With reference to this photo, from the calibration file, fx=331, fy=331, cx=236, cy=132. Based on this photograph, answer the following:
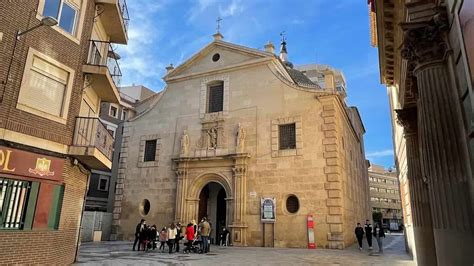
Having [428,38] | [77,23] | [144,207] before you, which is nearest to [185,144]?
[144,207]

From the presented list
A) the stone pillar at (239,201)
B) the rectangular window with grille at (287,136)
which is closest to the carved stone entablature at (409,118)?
the rectangular window with grille at (287,136)

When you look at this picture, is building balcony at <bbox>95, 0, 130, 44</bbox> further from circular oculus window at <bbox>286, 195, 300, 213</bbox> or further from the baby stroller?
circular oculus window at <bbox>286, 195, 300, 213</bbox>

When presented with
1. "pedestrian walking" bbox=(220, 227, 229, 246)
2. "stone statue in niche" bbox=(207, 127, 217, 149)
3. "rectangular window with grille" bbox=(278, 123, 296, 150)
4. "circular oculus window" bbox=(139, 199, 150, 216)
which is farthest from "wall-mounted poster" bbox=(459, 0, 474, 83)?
"circular oculus window" bbox=(139, 199, 150, 216)

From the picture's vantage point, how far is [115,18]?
13078 millimetres

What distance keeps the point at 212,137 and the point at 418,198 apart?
13843mm

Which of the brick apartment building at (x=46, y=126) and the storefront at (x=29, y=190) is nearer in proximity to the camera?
the storefront at (x=29, y=190)

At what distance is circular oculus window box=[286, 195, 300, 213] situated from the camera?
18.6 m

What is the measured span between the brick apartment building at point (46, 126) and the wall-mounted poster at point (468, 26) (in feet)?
27.2

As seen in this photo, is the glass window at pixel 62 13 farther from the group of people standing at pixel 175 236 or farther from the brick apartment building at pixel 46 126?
the group of people standing at pixel 175 236

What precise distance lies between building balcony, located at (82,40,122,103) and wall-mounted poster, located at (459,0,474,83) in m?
10.3

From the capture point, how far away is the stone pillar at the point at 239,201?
19078 millimetres

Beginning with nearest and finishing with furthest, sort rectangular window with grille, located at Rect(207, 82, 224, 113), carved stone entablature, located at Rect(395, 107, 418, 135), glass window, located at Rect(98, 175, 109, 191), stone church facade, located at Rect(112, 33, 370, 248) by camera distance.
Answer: carved stone entablature, located at Rect(395, 107, 418, 135)
stone church facade, located at Rect(112, 33, 370, 248)
rectangular window with grille, located at Rect(207, 82, 224, 113)
glass window, located at Rect(98, 175, 109, 191)

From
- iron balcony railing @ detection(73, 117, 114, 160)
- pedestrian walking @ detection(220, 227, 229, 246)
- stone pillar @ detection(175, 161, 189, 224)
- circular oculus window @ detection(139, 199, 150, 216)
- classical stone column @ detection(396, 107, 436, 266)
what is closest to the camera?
classical stone column @ detection(396, 107, 436, 266)

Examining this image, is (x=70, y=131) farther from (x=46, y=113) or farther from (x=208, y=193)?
(x=208, y=193)
